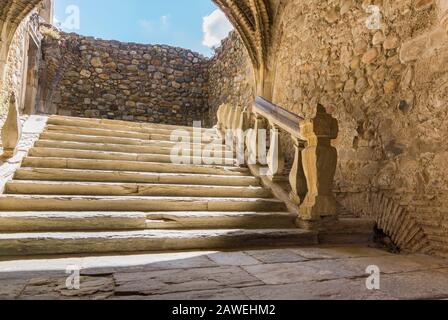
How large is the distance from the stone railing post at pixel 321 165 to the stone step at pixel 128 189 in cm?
84

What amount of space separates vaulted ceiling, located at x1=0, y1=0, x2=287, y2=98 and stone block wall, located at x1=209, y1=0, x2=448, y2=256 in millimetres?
1810

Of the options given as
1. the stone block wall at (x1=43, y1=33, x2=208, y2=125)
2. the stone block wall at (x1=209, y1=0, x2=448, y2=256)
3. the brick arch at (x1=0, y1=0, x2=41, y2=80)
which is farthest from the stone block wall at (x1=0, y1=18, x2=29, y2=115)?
the stone block wall at (x1=209, y1=0, x2=448, y2=256)

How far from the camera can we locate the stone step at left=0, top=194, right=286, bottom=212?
2.84 meters

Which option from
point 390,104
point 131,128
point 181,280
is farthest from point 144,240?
point 131,128

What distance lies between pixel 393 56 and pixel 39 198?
3443mm

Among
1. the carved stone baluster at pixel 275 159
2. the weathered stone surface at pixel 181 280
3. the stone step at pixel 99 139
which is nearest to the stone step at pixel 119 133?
the stone step at pixel 99 139

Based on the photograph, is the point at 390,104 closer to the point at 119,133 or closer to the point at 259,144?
the point at 259,144

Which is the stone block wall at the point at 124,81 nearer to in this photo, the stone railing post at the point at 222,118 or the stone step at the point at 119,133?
the stone railing post at the point at 222,118

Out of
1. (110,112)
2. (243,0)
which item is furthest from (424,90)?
(110,112)

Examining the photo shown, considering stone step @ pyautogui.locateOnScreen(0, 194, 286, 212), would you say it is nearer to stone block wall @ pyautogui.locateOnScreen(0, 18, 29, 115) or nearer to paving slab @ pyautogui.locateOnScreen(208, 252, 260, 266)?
paving slab @ pyautogui.locateOnScreen(208, 252, 260, 266)

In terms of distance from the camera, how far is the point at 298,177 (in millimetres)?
3373

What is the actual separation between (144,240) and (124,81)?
29.0ft

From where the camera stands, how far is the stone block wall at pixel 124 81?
10.0 meters
